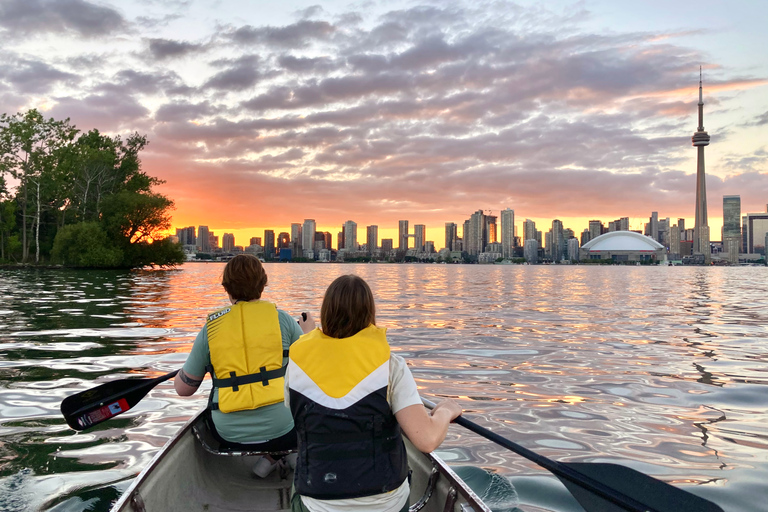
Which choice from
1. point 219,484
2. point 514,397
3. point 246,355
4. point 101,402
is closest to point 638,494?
point 246,355

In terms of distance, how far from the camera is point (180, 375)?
13.4 feet

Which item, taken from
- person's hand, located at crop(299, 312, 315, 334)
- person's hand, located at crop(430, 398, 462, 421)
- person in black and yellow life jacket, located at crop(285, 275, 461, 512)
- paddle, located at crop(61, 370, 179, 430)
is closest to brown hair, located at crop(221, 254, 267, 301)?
person's hand, located at crop(299, 312, 315, 334)

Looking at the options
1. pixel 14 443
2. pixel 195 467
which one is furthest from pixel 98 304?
pixel 195 467

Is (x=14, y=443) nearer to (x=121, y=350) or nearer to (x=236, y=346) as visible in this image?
(x=236, y=346)

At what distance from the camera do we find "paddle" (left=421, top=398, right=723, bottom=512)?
283 cm

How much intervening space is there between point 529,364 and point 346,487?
28.1ft

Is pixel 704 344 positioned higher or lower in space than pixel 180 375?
lower

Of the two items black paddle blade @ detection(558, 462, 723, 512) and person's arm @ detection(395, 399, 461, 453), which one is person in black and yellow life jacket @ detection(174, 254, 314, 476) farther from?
black paddle blade @ detection(558, 462, 723, 512)

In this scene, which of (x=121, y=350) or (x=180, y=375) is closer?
(x=180, y=375)

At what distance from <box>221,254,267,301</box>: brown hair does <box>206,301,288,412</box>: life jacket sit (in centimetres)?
9

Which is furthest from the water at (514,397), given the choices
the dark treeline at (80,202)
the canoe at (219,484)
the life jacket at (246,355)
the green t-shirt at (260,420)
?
the dark treeline at (80,202)

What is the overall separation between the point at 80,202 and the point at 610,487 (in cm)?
6608

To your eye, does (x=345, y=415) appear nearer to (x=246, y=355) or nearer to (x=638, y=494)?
(x=246, y=355)

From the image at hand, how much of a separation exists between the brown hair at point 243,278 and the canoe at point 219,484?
1212mm
